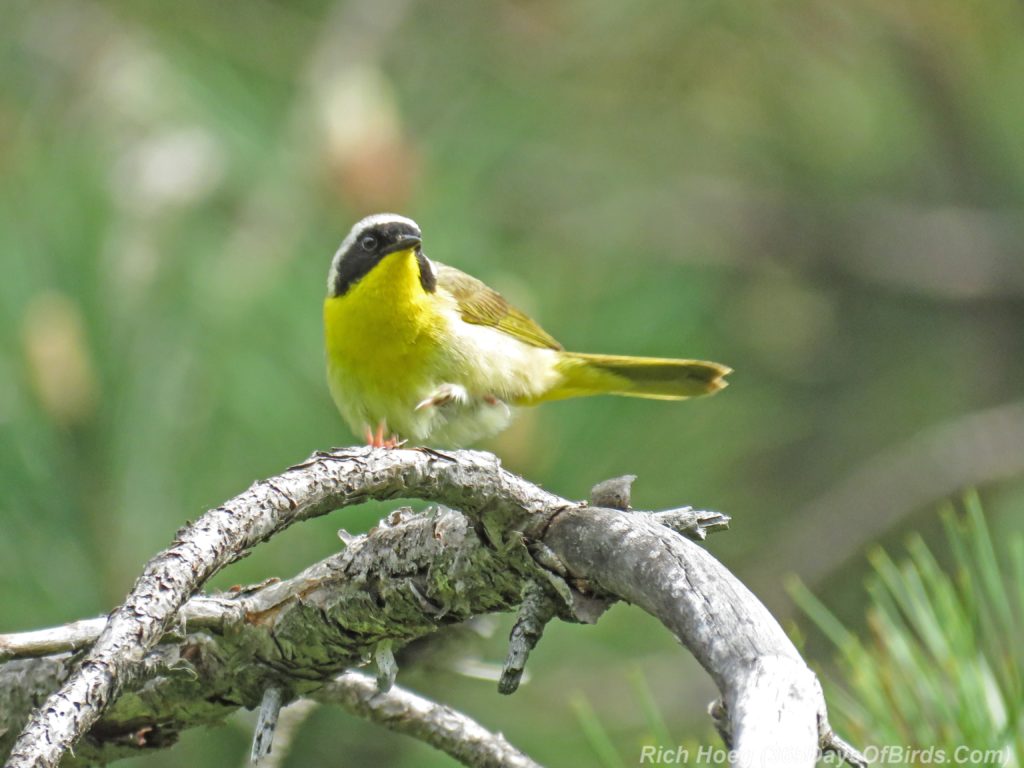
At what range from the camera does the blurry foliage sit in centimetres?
191

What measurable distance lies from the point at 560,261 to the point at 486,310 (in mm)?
850

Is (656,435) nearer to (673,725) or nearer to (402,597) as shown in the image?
(673,725)

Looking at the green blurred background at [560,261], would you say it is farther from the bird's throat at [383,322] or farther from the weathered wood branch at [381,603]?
the weathered wood branch at [381,603]

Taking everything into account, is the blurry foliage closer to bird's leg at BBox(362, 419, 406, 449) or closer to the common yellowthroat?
bird's leg at BBox(362, 419, 406, 449)

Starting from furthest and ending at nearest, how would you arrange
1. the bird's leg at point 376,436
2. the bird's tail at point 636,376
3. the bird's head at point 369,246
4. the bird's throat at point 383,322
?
the bird's tail at point 636,376 → the bird's throat at point 383,322 → the bird's head at point 369,246 → the bird's leg at point 376,436

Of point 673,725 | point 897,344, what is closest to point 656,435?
point 673,725

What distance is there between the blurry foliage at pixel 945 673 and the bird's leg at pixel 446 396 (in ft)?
6.81

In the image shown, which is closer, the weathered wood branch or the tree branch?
the weathered wood branch

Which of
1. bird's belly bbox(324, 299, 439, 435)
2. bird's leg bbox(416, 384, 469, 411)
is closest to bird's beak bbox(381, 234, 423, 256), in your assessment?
bird's belly bbox(324, 299, 439, 435)

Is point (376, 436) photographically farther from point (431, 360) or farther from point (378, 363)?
point (431, 360)

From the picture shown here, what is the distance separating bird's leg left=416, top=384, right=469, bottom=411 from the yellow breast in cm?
5

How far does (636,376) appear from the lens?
4.54 metres

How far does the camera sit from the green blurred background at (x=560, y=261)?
11.1 ft

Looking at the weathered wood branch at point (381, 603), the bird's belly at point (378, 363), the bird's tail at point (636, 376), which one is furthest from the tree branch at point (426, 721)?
the bird's tail at point (636, 376)
